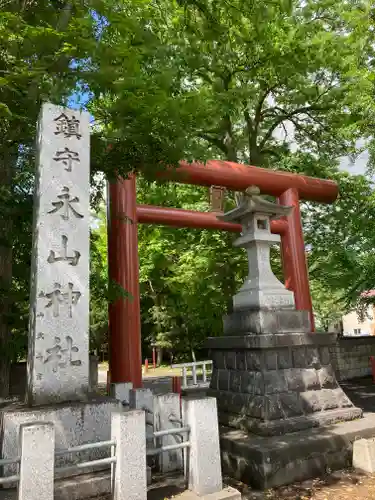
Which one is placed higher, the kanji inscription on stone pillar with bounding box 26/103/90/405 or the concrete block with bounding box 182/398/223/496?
the kanji inscription on stone pillar with bounding box 26/103/90/405

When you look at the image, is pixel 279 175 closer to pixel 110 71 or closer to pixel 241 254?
pixel 241 254

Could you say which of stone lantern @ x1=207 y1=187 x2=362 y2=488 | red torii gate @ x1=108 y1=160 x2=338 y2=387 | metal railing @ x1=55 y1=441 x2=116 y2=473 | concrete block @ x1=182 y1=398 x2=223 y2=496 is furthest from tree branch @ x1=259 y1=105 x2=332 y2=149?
metal railing @ x1=55 y1=441 x2=116 y2=473

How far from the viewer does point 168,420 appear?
181 inches

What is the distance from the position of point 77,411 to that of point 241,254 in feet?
29.9

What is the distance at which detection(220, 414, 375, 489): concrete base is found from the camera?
4555mm

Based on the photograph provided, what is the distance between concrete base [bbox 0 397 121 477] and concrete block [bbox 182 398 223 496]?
2.91ft

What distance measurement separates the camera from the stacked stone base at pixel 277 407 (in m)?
4.73

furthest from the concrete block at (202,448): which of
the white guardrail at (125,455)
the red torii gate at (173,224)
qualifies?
the red torii gate at (173,224)

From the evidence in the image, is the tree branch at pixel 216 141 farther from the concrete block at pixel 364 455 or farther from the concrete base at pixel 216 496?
the concrete base at pixel 216 496

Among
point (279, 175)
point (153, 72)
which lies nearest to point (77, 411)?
point (153, 72)

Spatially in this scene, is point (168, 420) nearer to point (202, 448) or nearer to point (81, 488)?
point (202, 448)

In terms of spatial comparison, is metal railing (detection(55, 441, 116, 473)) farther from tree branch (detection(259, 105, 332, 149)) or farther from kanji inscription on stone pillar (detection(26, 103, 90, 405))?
tree branch (detection(259, 105, 332, 149))

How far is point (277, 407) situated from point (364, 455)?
120 centimetres

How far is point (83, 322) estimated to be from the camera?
420 centimetres
